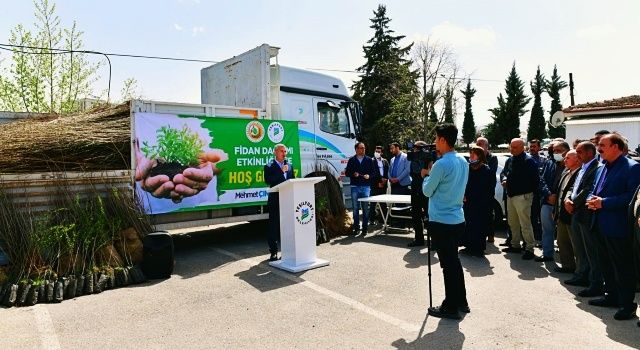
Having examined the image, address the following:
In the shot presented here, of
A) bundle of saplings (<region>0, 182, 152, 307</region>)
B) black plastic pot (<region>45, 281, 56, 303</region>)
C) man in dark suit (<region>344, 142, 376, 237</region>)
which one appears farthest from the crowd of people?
black plastic pot (<region>45, 281, 56, 303</region>)

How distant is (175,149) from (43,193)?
1.90m

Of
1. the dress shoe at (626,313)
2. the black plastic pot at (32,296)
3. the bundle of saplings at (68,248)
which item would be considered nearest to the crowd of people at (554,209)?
the dress shoe at (626,313)

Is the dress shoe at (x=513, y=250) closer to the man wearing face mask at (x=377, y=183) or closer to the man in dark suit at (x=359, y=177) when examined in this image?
the man in dark suit at (x=359, y=177)

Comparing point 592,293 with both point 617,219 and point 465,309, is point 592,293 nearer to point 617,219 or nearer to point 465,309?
point 617,219

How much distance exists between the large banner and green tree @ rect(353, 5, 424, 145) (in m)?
24.4

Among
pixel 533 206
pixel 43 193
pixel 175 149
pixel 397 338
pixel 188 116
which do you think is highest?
pixel 188 116

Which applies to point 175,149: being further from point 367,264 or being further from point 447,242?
point 447,242

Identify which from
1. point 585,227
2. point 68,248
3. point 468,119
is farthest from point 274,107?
point 468,119

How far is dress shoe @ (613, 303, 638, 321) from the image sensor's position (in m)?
4.04

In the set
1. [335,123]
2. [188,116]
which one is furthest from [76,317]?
[335,123]

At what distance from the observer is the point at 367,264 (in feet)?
20.7

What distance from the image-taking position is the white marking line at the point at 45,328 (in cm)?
375

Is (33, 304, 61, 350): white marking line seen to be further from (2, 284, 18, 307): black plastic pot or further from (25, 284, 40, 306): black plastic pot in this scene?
(2, 284, 18, 307): black plastic pot

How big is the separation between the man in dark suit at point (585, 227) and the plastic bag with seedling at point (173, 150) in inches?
211
